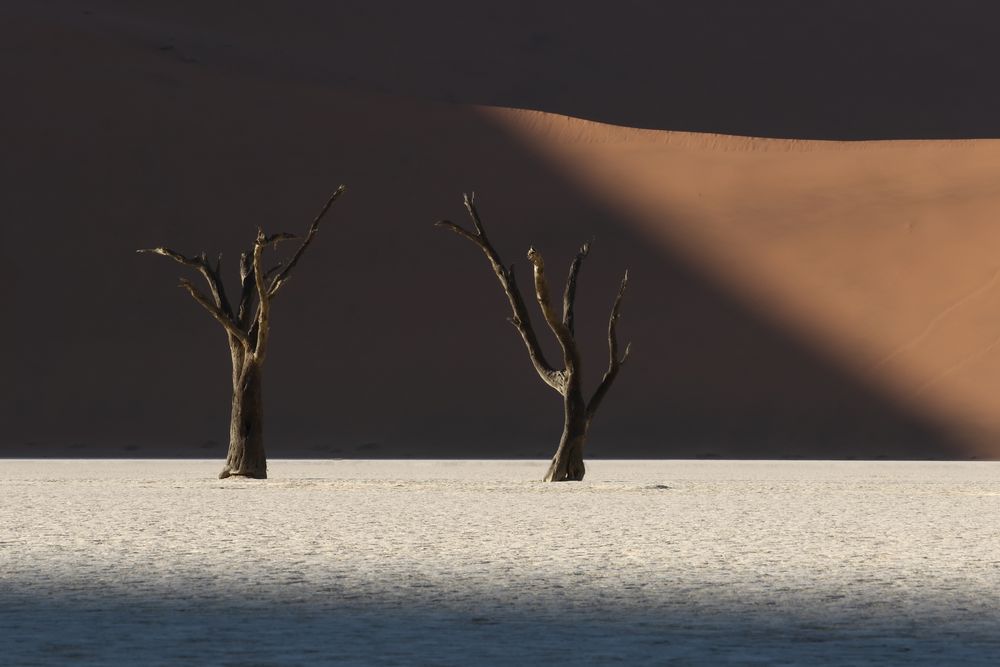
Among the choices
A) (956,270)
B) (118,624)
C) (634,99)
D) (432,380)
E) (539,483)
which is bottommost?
(118,624)

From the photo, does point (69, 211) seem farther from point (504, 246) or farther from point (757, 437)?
point (757, 437)

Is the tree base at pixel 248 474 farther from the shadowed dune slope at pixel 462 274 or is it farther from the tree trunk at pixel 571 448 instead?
the shadowed dune slope at pixel 462 274

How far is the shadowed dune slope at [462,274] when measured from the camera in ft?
135

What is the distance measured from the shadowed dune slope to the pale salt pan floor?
792 inches

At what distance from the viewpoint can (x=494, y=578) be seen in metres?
10.5

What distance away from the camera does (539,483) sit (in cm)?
2439

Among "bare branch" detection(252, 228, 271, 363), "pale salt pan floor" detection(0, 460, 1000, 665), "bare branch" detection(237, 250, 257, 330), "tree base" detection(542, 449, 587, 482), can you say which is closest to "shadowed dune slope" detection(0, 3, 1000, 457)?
"bare branch" detection(237, 250, 257, 330)

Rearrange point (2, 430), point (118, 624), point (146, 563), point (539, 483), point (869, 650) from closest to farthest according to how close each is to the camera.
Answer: point (869, 650) → point (118, 624) → point (146, 563) → point (539, 483) → point (2, 430)

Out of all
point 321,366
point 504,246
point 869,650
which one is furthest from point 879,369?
point 869,650

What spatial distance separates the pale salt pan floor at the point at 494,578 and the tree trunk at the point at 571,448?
3.57m

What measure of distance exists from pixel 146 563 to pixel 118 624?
10.4 ft

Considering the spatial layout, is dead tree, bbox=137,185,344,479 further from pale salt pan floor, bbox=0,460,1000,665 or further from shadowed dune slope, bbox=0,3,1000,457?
shadowed dune slope, bbox=0,3,1000,457

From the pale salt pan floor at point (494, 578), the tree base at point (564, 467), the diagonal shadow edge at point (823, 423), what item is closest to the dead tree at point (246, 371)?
the pale salt pan floor at point (494, 578)

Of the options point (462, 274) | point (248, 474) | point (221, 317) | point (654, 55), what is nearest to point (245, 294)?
point (221, 317)
